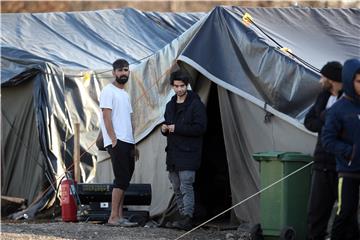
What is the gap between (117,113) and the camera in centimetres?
1181

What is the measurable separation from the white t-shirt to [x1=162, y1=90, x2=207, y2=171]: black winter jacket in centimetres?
59

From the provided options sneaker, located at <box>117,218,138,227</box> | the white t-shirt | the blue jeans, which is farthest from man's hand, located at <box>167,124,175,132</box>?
sneaker, located at <box>117,218,138,227</box>

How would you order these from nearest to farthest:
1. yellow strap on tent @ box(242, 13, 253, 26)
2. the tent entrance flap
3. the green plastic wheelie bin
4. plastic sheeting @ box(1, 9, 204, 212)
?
the green plastic wheelie bin, yellow strap on tent @ box(242, 13, 253, 26), the tent entrance flap, plastic sheeting @ box(1, 9, 204, 212)

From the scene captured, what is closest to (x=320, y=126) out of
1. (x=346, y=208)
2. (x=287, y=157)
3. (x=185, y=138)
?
(x=346, y=208)

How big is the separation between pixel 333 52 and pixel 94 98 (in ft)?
22.4

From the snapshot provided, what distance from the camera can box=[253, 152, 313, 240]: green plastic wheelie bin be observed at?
394 inches

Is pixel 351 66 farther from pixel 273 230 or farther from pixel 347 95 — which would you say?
pixel 273 230

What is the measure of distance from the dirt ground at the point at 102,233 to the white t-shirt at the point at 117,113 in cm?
112

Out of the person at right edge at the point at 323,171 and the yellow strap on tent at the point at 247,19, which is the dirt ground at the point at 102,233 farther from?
the yellow strap on tent at the point at 247,19

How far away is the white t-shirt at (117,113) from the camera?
11.8m

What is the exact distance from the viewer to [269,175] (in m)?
10.2

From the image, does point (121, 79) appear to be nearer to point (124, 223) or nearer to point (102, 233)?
point (124, 223)

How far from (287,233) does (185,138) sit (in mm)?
2258

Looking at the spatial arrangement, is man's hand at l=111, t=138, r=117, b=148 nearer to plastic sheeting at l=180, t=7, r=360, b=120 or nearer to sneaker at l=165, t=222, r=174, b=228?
sneaker at l=165, t=222, r=174, b=228
